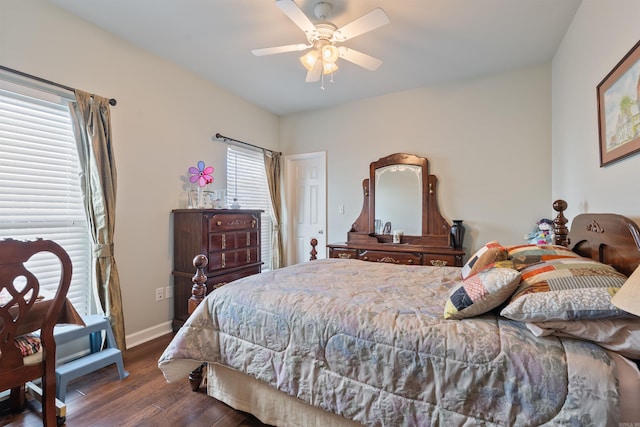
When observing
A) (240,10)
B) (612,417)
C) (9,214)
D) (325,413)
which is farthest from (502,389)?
(9,214)

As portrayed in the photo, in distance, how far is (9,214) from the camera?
2.02 m

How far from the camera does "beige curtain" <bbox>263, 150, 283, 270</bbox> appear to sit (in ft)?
14.4

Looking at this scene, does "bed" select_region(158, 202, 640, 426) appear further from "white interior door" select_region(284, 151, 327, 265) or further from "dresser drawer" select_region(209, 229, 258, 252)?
"white interior door" select_region(284, 151, 327, 265)

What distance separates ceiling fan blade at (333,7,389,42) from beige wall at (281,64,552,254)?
1603mm

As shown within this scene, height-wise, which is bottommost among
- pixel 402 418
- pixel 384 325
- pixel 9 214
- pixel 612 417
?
pixel 402 418

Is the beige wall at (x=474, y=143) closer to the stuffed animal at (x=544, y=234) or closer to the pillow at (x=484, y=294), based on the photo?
the stuffed animal at (x=544, y=234)

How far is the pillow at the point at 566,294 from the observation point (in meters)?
0.96

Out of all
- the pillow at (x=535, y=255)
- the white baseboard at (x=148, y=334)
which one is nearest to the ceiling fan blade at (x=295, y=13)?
the pillow at (x=535, y=255)

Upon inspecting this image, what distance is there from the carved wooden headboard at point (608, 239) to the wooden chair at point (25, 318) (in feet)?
8.54

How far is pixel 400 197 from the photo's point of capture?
379cm

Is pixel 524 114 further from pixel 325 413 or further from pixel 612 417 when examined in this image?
pixel 325 413

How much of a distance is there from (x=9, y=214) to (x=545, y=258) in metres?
3.35

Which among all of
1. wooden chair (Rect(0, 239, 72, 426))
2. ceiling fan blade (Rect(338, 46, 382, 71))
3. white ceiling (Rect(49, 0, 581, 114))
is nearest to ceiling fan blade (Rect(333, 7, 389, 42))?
ceiling fan blade (Rect(338, 46, 382, 71))

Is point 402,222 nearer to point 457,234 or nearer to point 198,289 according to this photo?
point 457,234
